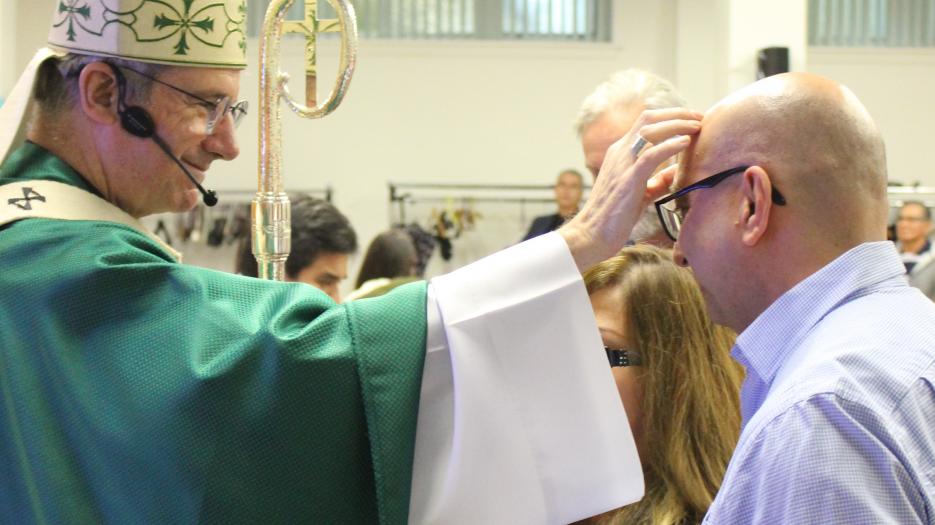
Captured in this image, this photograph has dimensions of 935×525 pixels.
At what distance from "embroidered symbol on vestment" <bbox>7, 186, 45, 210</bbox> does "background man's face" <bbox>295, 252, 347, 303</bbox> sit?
163cm

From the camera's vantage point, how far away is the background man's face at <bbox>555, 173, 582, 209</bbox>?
25.0ft

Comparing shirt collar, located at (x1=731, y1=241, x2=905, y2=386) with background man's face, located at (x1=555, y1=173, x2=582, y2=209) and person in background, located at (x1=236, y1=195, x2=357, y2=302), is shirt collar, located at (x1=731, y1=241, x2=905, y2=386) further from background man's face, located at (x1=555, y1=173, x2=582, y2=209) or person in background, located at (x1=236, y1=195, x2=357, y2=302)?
background man's face, located at (x1=555, y1=173, x2=582, y2=209)

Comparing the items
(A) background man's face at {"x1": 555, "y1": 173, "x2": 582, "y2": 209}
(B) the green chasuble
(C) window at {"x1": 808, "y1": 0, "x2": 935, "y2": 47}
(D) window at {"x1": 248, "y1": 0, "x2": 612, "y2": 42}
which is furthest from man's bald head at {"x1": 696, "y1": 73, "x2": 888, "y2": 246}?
(C) window at {"x1": 808, "y1": 0, "x2": 935, "y2": 47}

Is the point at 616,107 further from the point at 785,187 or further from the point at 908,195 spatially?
the point at 908,195

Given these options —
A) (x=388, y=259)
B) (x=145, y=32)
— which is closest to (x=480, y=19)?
(x=388, y=259)

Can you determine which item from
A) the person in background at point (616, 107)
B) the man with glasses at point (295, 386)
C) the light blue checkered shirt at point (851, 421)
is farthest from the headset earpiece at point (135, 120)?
the person in background at point (616, 107)

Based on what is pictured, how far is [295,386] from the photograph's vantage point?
5.22ft

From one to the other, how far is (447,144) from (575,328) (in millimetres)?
6992

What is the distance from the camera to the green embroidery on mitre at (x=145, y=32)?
1.87 meters

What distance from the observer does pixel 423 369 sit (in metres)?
1.66

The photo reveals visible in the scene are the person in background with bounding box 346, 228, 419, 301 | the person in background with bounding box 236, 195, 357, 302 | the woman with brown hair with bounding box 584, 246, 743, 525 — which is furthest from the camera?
the person in background with bounding box 346, 228, 419, 301

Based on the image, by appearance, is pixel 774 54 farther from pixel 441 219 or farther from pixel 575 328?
pixel 575 328

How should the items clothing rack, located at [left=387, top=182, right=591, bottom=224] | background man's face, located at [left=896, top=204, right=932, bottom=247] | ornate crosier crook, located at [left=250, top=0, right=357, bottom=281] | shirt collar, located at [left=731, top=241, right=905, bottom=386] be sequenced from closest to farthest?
shirt collar, located at [left=731, top=241, right=905, bottom=386] < ornate crosier crook, located at [left=250, top=0, right=357, bottom=281] < background man's face, located at [left=896, top=204, right=932, bottom=247] < clothing rack, located at [left=387, top=182, right=591, bottom=224]

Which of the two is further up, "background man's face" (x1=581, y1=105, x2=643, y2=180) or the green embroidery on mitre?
the green embroidery on mitre
